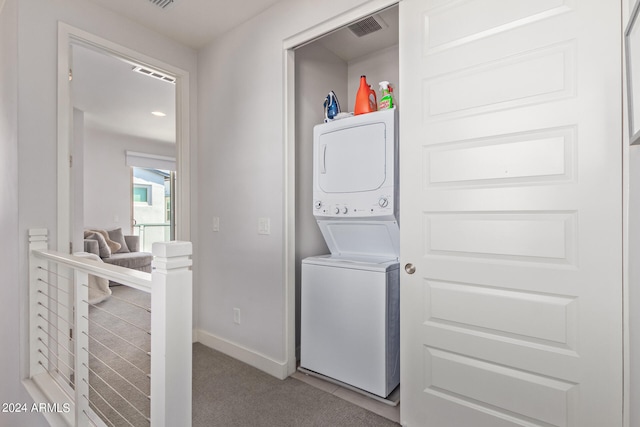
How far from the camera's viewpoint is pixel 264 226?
2379mm

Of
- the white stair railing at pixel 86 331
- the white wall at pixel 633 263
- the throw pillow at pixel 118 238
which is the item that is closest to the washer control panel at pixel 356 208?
the white wall at pixel 633 263

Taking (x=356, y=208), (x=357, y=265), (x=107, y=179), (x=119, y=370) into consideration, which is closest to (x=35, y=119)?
(x=119, y=370)

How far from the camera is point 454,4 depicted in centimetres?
154

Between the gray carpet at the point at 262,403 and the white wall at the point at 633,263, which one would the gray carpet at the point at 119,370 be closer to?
the gray carpet at the point at 262,403

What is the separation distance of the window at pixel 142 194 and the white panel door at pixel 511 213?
7098 millimetres

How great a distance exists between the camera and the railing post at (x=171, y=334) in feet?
3.13

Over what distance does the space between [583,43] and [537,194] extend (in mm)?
587

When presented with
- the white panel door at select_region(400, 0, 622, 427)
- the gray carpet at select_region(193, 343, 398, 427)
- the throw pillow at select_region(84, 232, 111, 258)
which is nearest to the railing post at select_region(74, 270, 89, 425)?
the gray carpet at select_region(193, 343, 398, 427)

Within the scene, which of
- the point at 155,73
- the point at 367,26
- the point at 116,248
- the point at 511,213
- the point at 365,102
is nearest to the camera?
the point at 511,213

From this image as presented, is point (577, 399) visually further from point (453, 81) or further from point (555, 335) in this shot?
point (453, 81)

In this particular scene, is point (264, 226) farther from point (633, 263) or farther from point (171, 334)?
point (633, 263)

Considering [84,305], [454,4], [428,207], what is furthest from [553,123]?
[84,305]

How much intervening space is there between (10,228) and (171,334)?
1.95m

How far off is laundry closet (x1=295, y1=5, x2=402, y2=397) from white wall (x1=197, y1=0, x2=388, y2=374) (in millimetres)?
223
